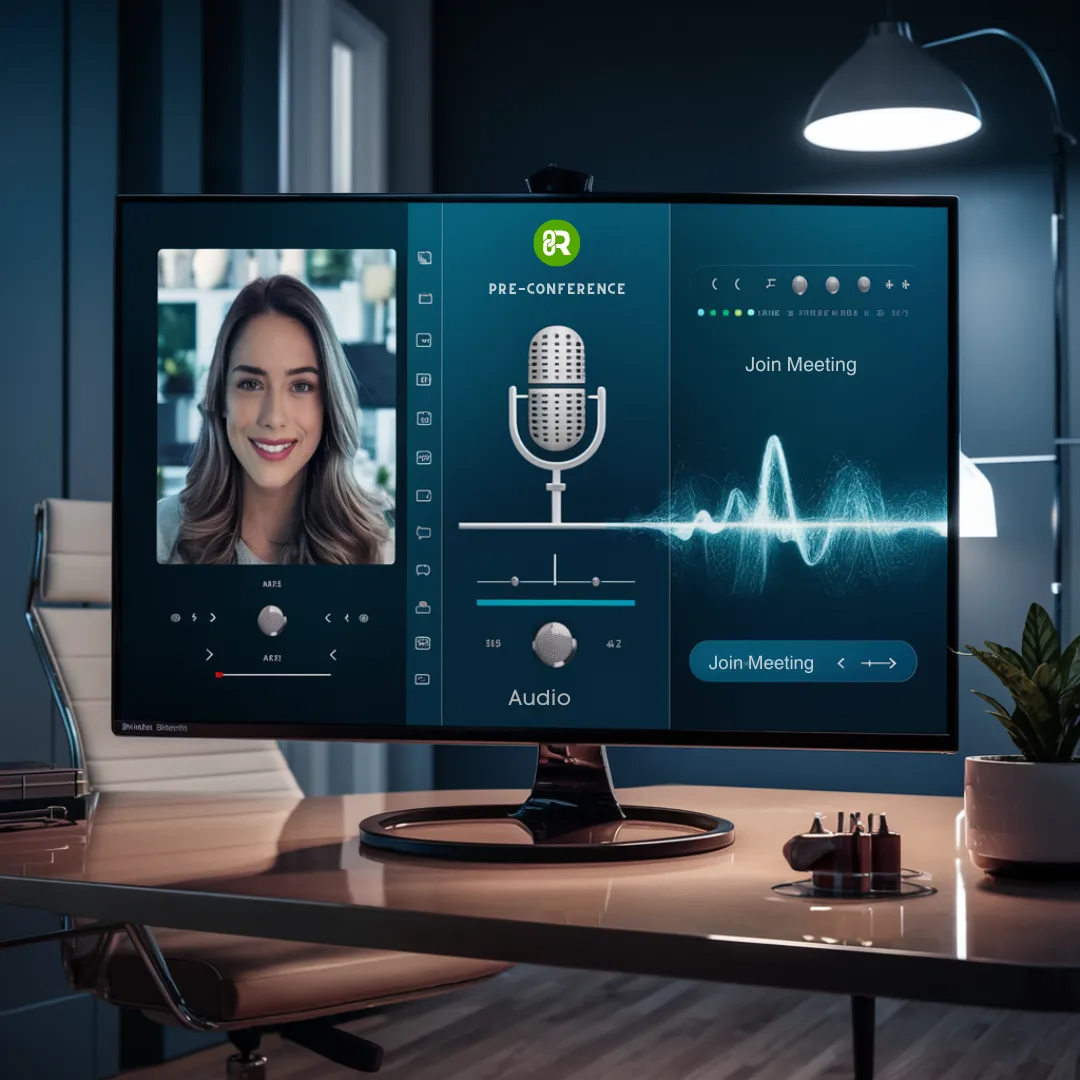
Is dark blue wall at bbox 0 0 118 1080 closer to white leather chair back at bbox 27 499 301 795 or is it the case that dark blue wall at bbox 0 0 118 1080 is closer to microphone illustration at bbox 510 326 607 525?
white leather chair back at bbox 27 499 301 795

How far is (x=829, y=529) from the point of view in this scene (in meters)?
1.25

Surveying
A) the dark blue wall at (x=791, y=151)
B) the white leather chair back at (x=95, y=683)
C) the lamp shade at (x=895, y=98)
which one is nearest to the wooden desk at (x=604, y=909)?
the white leather chair back at (x=95, y=683)

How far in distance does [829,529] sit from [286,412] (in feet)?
1.66

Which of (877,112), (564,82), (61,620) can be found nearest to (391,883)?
(61,620)

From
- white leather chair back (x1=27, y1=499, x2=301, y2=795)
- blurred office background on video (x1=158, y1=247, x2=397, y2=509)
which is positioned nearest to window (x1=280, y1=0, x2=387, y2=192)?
white leather chair back (x1=27, y1=499, x2=301, y2=795)

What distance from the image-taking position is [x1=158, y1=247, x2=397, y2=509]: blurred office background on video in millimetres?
1294

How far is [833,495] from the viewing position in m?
1.25

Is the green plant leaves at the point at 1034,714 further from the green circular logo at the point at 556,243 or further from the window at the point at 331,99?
the window at the point at 331,99

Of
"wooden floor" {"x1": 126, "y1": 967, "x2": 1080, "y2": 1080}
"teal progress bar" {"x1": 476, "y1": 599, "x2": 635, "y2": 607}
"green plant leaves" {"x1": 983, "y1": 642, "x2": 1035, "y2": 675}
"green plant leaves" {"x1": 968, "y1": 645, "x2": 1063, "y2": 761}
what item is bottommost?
"wooden floor" {"x1": 126, "y1": 967, "x2": 1080, "y2": 1080}

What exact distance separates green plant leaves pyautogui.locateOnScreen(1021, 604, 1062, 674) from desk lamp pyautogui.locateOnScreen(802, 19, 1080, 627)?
210 centimetres

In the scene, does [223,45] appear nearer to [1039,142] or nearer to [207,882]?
[1039,142]

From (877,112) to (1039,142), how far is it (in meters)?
0.71

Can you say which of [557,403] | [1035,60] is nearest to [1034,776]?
[557,403]

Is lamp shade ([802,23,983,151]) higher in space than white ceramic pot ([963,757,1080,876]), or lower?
higher
